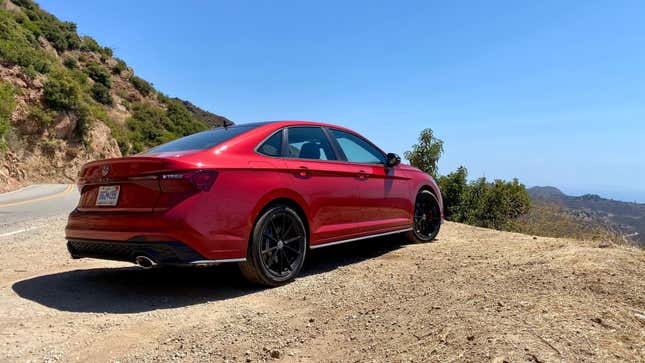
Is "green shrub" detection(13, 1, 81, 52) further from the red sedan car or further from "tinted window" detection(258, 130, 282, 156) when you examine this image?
"tinted window" detection(258, 130, 282, 156)

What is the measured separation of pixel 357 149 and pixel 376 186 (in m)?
0.50

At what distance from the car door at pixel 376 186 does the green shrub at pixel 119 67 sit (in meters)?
47.7

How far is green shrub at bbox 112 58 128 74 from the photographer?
153 ft

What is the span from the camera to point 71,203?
13.0 meters

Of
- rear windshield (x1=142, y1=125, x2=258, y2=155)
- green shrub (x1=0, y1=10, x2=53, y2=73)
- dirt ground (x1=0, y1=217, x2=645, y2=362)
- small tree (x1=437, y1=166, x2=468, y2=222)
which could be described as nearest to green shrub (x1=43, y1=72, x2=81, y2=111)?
green shrub (x1=0, y1=10, x2=53, y2=73)

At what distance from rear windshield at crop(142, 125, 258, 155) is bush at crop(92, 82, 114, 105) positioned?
126 ft

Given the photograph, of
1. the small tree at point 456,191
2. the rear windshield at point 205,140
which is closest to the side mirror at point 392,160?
the rear windshield at point 205,140

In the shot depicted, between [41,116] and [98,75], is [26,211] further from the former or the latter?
[98,75]

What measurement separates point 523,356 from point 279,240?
2.44m

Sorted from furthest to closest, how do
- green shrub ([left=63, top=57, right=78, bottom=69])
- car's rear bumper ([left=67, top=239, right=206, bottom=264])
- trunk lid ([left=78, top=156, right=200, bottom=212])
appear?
green shrub ([left=63, top=57, right=78, bottom=69])
trunk lid ([left=78, top=156, right=200, bottom=212])
car's rear bumper ([left=67, top=239, right=206, bottom=264])

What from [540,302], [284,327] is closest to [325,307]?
[284,327]

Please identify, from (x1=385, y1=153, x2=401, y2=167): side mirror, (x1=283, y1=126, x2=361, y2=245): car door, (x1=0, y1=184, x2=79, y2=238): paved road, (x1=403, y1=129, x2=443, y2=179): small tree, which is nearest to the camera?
(x1=283, y1=126, x2=361, y2=245): car door

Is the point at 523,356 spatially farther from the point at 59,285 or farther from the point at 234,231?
the point at 59,285

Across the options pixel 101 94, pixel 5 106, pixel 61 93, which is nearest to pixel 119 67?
pixel 101 94
